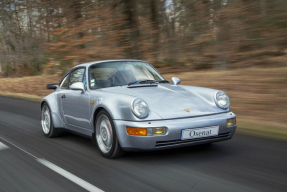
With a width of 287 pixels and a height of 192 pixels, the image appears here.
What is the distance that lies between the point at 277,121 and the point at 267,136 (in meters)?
1.04

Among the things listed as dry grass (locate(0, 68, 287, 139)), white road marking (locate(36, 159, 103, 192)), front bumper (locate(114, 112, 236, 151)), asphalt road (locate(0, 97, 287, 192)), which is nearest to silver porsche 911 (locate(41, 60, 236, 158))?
front bumper (locate(114, 112, 236, 151))

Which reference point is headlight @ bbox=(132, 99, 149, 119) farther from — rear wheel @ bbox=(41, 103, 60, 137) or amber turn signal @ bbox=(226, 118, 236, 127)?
rear wheel @ bbox=(41, 103, 60, 137)

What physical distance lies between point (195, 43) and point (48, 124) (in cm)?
817

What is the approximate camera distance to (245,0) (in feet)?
37.7

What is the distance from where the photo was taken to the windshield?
555 centimetres

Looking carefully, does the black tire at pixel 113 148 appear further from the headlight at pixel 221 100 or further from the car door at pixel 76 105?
the headlight at pixel 221 100

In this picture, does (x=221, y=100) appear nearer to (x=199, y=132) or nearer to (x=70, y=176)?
(x=199, y=132)

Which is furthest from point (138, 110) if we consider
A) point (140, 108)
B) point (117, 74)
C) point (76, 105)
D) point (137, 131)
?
point (76, 105)

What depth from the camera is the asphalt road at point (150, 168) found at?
11.9 feet

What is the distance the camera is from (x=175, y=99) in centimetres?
484

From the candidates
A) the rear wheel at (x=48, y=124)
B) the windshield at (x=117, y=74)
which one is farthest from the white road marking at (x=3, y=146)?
the windshield at (x=117, y=74)

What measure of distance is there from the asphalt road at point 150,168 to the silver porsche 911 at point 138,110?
25 cm

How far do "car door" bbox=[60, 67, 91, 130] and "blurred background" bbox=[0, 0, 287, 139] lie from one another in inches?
116

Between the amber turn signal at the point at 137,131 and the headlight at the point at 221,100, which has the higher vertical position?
the headlight at the point at 221,100
